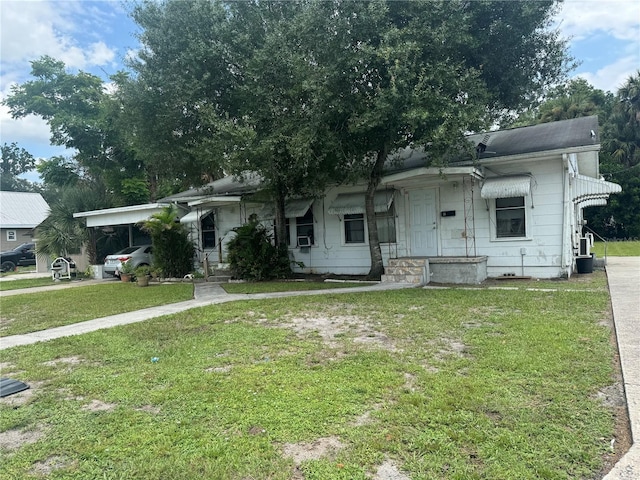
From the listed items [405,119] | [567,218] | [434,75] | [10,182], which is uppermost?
[10,182]

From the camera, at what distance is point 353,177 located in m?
11.3

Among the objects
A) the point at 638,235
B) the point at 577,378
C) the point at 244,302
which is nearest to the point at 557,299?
the point at 577,378

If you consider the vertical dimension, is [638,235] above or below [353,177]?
below

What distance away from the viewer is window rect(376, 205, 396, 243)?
13.3 m

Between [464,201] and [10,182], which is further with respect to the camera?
[10,182]

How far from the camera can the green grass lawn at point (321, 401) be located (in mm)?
2801

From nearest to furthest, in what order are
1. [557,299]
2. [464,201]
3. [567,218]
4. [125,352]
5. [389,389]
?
[389,389] < [125,352] < [557,299] < [567,218] < [464,201]

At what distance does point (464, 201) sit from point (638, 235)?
25086 millimetres

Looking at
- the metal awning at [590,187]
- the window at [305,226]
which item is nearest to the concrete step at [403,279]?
the window at [305,226]

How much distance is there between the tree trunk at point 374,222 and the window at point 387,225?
2.40ft

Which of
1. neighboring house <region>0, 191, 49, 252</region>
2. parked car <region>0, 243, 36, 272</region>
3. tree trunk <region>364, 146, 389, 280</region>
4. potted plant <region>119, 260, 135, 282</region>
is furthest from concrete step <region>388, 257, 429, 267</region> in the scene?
neighboring house <region>0, 191, 49, 252</region>

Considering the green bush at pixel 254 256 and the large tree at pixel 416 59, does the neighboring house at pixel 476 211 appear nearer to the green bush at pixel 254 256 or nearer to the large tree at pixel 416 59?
the green bush at pixel 254 256

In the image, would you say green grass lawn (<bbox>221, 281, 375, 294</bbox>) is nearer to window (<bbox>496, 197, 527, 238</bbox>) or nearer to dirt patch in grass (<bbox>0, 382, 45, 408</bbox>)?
window (<bbox>496, 197, 527, 238</bbox>)

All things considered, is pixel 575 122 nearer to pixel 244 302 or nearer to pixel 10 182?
pixel 244 302
